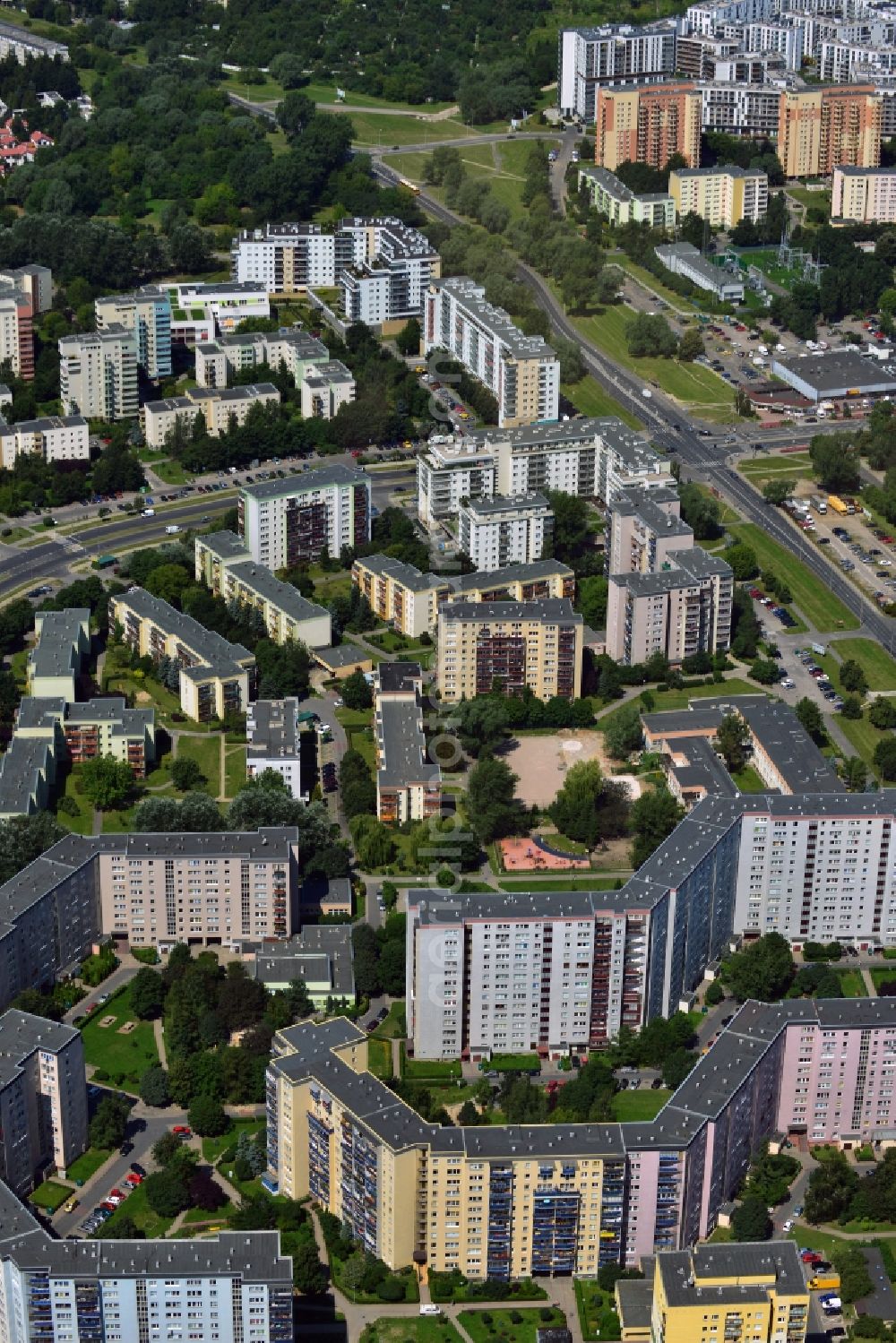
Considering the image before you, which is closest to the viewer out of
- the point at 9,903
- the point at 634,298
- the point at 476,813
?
the point at 9,903

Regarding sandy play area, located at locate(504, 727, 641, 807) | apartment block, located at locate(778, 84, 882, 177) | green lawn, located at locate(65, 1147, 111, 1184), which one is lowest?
green lawn, located at locate(65, 1147, 111, 1184)

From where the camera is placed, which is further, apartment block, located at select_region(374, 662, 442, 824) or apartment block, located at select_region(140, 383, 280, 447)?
apartment block, located at select_region(140, 383, 280, 447)

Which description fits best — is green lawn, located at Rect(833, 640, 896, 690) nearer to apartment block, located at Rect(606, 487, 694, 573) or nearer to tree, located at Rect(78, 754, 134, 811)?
apartment block, located at Rect(606, 487, 694, 573)

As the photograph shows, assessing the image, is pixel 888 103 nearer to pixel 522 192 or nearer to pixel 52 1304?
pixel 522 192

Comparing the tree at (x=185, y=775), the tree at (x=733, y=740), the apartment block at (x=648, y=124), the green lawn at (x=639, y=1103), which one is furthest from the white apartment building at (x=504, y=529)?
the apartment block at (x=648, y=124)

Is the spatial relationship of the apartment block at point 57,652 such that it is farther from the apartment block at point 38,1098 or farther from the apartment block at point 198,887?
the apartment block at point 38,1098

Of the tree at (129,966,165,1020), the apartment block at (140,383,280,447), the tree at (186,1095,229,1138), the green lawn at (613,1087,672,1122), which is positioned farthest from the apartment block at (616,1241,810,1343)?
the apartment block at (140,383,280,447)

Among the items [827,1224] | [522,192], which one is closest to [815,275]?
[522,192]
